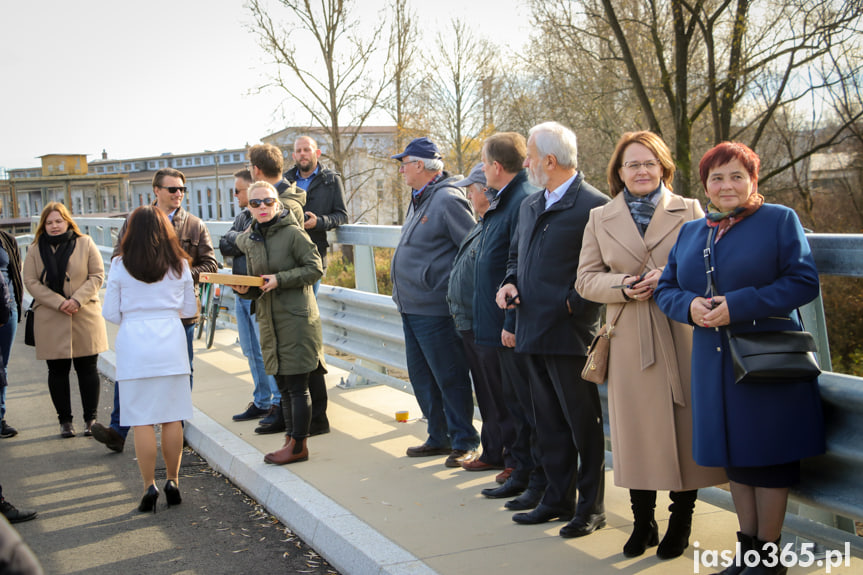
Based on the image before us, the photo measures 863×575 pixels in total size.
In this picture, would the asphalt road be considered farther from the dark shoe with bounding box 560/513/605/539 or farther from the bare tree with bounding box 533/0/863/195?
the bare tree with bounding box 533/0/863/195

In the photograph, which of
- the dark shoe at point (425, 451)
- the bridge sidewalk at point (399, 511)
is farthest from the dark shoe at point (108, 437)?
the dark shoe at point (425, 451)

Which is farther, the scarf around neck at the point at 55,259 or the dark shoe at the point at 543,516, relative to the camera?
the scarf around neck at the point at 55,259

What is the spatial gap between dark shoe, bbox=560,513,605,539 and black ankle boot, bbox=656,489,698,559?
407 millimetres

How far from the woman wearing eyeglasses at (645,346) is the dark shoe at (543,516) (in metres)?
0.54

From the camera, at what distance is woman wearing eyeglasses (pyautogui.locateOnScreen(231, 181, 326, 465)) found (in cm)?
598

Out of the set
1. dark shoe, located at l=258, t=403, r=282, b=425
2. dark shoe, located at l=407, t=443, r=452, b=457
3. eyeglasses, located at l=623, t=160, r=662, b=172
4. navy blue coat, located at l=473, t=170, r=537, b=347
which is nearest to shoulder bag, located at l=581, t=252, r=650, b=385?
eyeglasses, located at l=623, t=160, r=662, b=172

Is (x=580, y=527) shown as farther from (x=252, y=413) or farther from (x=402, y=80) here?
(x=402, y=80)

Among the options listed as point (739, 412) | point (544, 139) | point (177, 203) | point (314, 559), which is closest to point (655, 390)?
point (739, 412)

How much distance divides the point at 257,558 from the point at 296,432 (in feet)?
4.39

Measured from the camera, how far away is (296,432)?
5992 millimetres

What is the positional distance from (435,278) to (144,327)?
189 centimetres

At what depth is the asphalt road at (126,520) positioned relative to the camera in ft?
15.4

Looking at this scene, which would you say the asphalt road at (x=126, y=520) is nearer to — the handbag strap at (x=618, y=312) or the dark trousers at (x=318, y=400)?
the dark trousers at (x=318, y=400)

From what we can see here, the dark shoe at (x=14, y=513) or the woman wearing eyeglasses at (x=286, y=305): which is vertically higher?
the woman wearing eyeglasses at (x=286, y=305)
